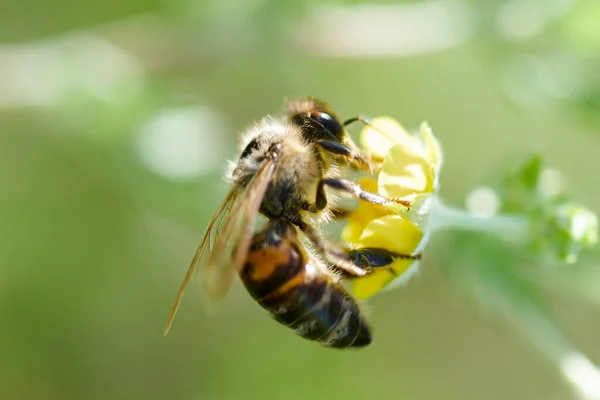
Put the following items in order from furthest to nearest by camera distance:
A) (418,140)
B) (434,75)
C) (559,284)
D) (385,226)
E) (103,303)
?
(434,75) < (103,303) < (559,284) < (418,140) < (385,226)

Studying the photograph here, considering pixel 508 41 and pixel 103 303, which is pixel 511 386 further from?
pixel 103 303

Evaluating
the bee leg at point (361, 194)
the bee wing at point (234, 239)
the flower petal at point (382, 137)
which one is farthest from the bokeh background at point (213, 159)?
the bee wing at point (234, 239)

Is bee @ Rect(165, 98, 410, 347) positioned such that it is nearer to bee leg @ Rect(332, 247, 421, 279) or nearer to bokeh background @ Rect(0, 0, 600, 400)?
bee leg @ Rect(332, 247, 421, 279)

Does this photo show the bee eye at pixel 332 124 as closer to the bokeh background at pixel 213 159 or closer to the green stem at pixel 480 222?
the green stem at pixel 480 222

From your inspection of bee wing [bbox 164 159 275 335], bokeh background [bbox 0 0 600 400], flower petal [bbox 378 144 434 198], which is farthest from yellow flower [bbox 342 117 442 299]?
bokeh background [bbox 0 0 600 400]

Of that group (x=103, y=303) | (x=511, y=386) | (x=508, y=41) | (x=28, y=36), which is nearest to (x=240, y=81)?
(x=28, y=36)

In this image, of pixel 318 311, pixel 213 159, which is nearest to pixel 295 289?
pixel 318 311
